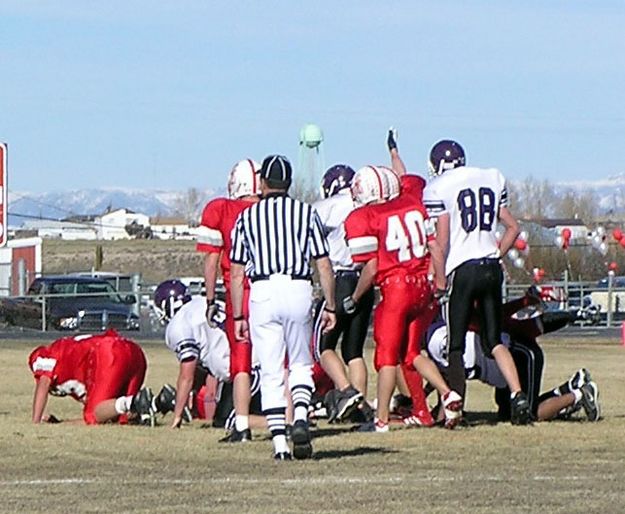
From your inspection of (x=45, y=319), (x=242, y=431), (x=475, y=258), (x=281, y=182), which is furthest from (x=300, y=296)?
(x=45, y=319)

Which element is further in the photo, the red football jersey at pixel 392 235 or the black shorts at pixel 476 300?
the black shorts at pixel 476 300

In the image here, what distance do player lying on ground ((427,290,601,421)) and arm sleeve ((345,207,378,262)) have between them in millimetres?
1183

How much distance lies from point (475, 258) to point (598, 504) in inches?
170

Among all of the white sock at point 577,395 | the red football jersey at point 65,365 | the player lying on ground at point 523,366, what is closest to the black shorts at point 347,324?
the player lying on ground at point 523,366

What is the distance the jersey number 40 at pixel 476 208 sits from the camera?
40.2 ft

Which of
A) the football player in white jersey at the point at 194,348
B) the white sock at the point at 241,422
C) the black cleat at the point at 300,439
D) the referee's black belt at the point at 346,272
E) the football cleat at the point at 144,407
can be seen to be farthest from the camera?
the referee's black belt at the point at 346,272

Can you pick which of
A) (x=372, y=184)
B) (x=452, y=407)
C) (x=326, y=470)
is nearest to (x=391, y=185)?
(x=372, y=184)

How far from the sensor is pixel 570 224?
8919cm

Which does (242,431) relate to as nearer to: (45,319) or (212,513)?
(212,513)

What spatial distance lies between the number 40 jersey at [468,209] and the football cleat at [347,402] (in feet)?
3.89

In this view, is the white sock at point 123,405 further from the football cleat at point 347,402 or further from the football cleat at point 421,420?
the football cleat at point 421,420

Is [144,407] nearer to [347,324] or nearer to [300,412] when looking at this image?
[347,324]

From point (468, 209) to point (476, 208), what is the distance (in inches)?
2.4

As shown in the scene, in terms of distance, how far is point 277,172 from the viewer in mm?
10398
